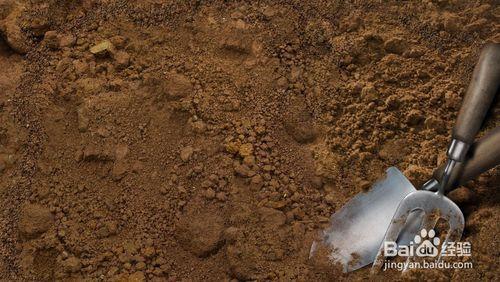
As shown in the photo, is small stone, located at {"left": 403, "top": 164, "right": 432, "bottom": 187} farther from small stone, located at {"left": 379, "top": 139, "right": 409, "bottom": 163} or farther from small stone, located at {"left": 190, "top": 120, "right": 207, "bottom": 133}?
small stone, located at {"left": 190, "top": 120, "right": 207, "bottom": 133}

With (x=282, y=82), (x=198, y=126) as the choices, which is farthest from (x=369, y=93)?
(x=198, y=126)

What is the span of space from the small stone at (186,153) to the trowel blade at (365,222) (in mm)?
408

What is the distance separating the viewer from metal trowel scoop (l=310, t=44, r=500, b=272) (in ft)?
4.86

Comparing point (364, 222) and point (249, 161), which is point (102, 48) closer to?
point (249, 161)

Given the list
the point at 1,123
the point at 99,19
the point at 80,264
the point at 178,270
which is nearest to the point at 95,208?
the point at 80,264

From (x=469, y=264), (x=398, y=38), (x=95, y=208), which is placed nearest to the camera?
(x=469, y=264)

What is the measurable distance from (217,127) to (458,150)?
0.62 m

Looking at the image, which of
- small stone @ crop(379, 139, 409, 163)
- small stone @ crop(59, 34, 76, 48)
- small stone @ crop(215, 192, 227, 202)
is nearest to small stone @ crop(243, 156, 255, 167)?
small stone @ crop(215, 192, 227, 202)

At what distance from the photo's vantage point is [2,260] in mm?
1571

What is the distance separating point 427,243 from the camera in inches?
58.6

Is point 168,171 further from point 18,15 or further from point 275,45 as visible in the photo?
point 18,15

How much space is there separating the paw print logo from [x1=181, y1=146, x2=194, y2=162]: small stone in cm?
62

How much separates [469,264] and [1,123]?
51.4 inches

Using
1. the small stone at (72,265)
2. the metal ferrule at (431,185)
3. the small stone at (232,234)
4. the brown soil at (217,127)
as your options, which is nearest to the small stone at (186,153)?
the brown soil at (217,127)
